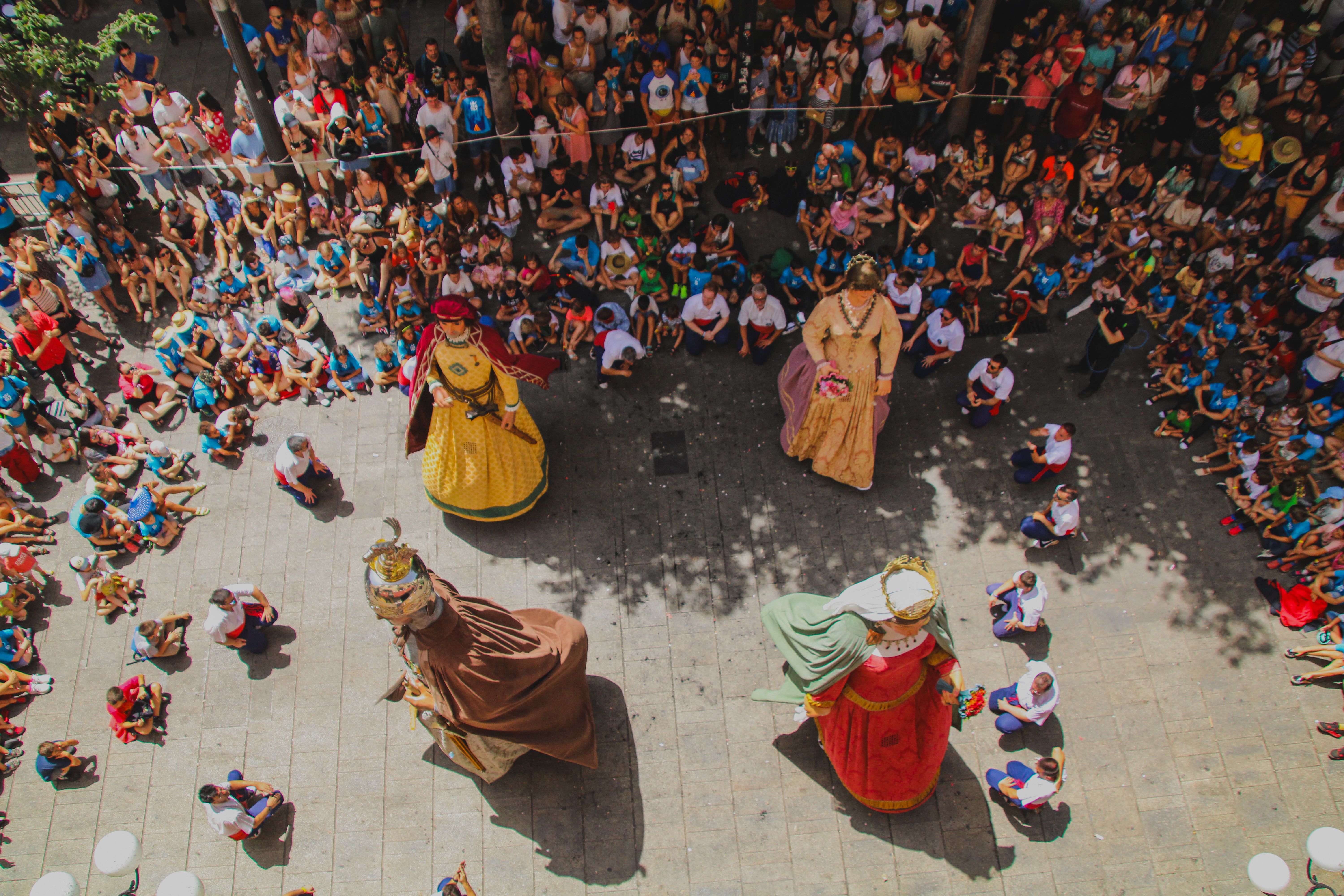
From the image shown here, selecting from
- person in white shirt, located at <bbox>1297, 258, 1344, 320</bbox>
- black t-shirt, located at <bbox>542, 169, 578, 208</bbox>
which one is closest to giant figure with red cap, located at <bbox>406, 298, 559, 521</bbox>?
black t-shirt, located at <bbox>542, 169, 578, 208</bbox>

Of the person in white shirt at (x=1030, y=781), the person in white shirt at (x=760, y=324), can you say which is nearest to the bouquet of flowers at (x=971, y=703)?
the person in white shirt at (x=1030, y=781)

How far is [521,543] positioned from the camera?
29.2 feet

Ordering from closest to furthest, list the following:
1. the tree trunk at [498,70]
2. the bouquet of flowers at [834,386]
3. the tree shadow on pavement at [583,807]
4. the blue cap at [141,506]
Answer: the tree shadow on pavement at [583,807] → the bouquet of flowers at [834,386] → the blue cap at [141,506] → the tree trunk at [498,70]

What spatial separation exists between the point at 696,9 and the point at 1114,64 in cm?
508

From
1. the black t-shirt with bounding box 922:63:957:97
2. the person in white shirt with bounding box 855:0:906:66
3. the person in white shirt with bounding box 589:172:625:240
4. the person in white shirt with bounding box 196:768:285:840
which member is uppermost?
the person in white shirt with bounding box 855:0:906:66

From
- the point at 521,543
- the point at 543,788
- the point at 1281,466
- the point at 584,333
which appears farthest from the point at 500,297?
the point at 1281,466

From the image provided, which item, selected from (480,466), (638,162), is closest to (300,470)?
(480,466)

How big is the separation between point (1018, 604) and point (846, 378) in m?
2.45

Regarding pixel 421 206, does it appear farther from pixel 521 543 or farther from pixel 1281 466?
pixel 1281 466

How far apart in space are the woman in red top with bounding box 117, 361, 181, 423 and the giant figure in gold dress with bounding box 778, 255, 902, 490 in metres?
6.28

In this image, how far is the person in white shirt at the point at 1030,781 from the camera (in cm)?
709

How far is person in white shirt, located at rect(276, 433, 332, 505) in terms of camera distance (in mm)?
8781

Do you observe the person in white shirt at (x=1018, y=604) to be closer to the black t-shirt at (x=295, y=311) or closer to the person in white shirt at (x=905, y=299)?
the person in white shirt at (x=905, y=299)

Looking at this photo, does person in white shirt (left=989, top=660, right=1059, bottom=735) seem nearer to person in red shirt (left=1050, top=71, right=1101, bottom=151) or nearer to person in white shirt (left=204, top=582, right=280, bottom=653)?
person in white shirt (left=204, top=582, right=280, bottom=653)
